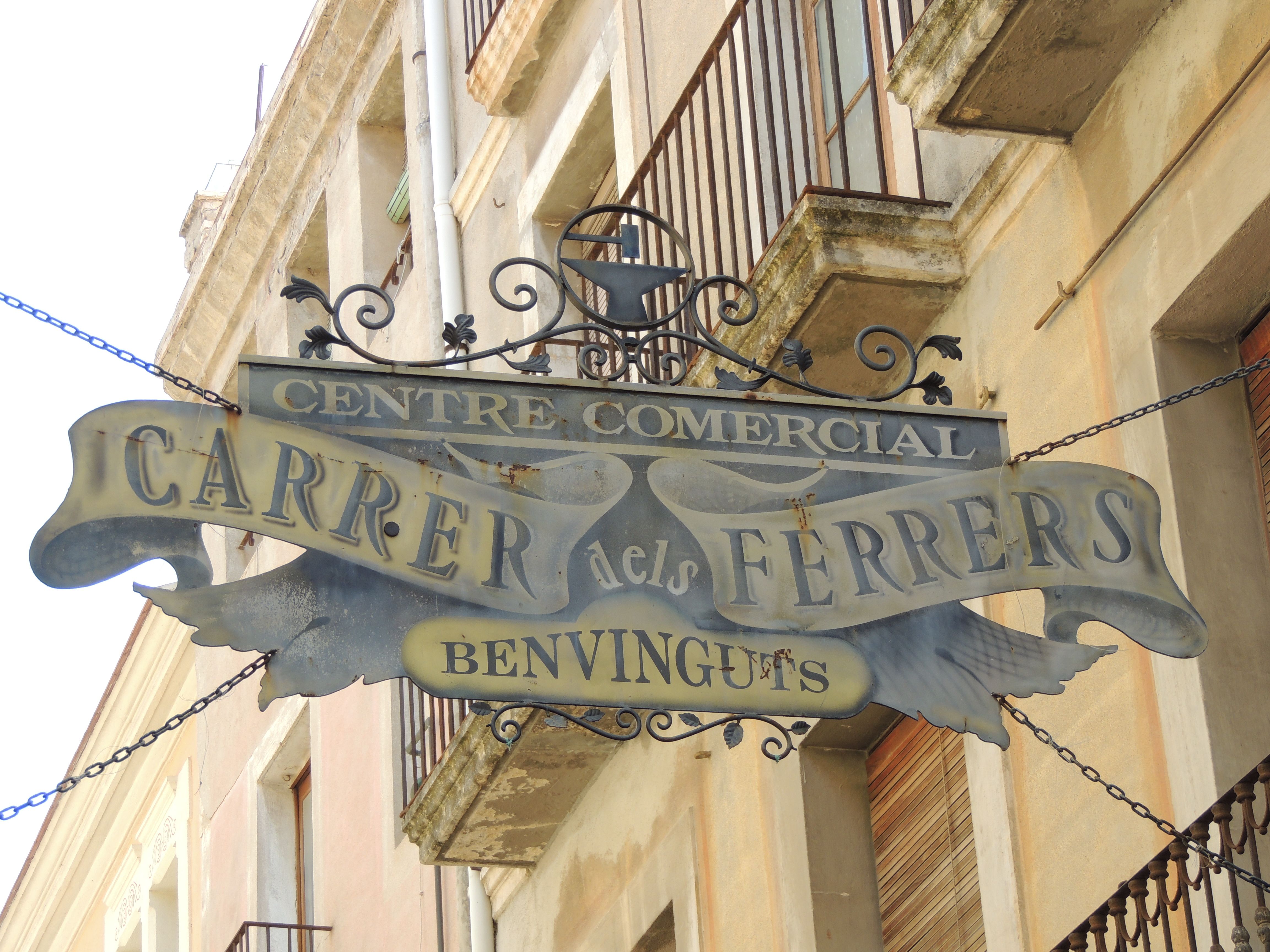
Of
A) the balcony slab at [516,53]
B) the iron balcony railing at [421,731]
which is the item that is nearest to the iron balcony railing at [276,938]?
the iron balcony railing at [421,731]

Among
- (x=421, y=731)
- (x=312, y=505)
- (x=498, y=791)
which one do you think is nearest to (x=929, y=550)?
(x=312, y=505)

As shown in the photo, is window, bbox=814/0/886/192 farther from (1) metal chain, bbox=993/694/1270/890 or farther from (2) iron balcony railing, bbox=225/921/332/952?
(2) iron balcony railing, bbox=225/921/332/952

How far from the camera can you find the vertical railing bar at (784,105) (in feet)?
27.8

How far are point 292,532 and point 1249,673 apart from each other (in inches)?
104

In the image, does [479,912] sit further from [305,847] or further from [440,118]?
[440,118]

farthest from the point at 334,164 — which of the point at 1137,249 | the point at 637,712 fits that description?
the point at 637,712

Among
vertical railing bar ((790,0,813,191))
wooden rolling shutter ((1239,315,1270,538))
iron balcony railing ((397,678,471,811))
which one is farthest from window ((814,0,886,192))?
iron balcony railing ((397,678,471,811))

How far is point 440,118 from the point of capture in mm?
13945

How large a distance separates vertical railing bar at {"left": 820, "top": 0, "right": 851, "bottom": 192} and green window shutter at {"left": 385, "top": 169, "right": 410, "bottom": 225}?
6.43m

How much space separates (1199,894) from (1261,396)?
59.7 inches

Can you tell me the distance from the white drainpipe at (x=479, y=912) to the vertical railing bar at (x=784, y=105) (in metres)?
4.30

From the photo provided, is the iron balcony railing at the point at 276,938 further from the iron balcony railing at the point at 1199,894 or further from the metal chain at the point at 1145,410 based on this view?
the metal chain at the point at 1145,410

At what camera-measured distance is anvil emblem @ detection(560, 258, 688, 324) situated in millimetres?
6012

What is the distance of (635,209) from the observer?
6.20 m
